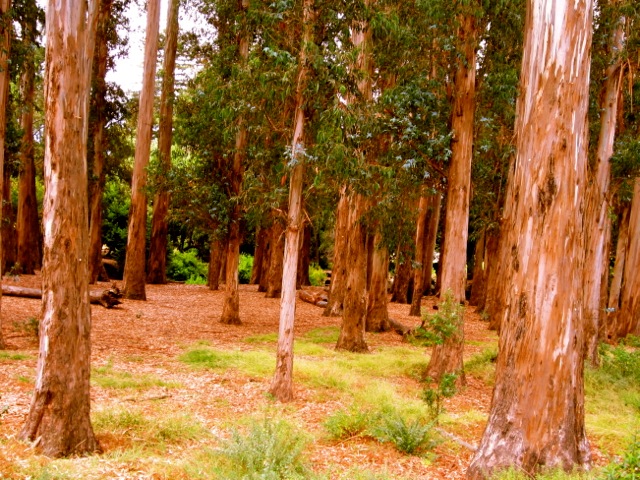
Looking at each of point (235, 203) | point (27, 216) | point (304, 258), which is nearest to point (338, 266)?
point (235, 203)

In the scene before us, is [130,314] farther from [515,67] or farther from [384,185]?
[515,67]

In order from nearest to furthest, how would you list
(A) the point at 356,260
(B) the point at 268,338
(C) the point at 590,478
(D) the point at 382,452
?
(C) the point at 590,478 → (D) the point at 382,452 → (A) the point at 356,260 → (B) the point at 268,338

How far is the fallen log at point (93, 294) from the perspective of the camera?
587 inches

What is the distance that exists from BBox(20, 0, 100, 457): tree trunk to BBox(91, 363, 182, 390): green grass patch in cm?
290

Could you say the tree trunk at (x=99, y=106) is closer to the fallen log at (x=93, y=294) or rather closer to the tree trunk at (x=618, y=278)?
the fallen log at (x=93, y=294)

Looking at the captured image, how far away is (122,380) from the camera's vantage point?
28.3ft

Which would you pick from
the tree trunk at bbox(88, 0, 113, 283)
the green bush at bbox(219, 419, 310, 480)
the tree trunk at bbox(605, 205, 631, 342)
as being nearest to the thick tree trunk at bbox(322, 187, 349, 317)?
the tree trunk at bbox(88, 0, 113, 283)

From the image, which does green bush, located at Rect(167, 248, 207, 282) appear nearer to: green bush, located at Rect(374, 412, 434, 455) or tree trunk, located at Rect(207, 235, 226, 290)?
tree trunk, located at Rect(207, 235, 226, 290)

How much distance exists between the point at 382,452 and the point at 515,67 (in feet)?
26.3

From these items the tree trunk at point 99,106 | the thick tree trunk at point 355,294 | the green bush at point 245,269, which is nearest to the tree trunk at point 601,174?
the thick tree trunk at point 355,294

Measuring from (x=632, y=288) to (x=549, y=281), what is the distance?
48.0 ft

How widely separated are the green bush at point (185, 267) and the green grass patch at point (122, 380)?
64.3 feet

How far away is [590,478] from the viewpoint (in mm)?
4832

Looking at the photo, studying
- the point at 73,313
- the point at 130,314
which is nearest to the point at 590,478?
the point at 73,313
